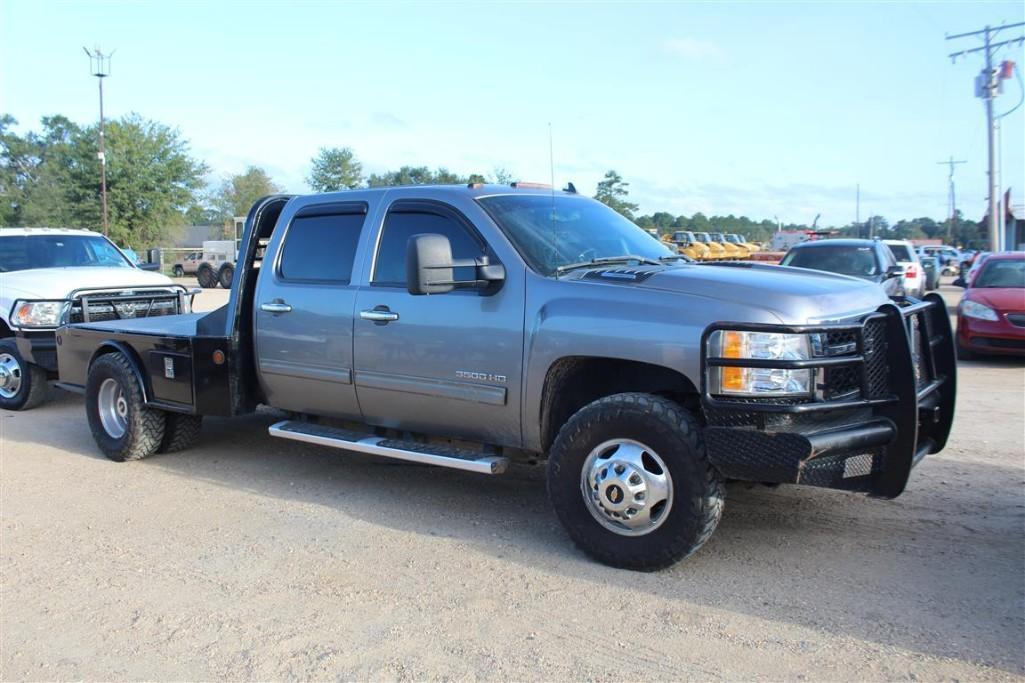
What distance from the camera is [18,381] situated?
8.71 meters

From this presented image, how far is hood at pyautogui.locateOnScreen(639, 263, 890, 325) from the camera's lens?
153 inches

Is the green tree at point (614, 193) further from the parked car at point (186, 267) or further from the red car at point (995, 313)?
the parked car at point (186, 267)

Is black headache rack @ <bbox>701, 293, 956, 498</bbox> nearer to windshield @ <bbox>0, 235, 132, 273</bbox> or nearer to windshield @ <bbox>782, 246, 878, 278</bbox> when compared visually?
windshield @ <bbox>0, 235, 132, 273</bbox>

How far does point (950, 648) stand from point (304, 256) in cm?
440

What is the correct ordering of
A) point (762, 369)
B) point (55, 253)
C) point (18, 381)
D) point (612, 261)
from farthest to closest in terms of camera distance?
point (55, 253) → point (18, 381) → point (612, 261) → point (762, 369)

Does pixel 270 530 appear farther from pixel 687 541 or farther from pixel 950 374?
pixel 950 374

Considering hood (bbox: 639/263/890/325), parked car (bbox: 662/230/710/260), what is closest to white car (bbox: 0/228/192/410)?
parked car (bbox: 662/230/710/260)

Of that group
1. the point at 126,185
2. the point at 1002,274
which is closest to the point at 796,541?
the point at 1002,274

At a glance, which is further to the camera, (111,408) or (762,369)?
(111,408)

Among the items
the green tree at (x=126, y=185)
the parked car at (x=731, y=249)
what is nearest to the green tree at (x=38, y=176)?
the green tree at (x=126, y=185)

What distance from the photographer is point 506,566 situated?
432 centimetres

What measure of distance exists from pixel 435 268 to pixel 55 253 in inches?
283

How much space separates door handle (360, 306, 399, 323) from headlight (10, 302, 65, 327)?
16.0 ft

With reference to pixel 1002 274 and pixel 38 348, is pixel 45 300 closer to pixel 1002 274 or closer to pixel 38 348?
pixel 38 348
